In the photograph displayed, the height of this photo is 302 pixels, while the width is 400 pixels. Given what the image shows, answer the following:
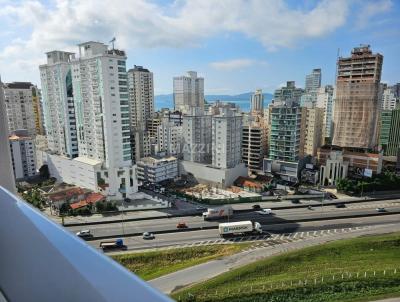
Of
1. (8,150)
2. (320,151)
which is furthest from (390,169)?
(8,150)

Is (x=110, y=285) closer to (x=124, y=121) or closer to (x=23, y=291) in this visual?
(x=23, y=291)

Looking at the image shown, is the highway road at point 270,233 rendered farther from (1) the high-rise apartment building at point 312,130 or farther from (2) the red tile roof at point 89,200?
(1) the high-rise apartment building at point 312,130

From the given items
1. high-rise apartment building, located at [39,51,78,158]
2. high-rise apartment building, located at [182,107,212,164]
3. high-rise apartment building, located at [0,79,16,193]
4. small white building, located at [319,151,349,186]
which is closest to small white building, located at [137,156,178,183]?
high-rise apartment building, located at [182,107,212,164]

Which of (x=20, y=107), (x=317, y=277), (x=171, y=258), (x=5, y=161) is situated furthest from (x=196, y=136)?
(x=5, y=161)

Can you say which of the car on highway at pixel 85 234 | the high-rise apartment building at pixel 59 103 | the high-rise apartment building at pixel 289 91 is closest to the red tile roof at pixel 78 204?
the car on highway at pixel 85 234

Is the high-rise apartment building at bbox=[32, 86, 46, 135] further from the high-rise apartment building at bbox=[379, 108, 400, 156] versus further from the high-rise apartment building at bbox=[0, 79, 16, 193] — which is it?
the high-rise apartment building at bbox=[379, 108, 400, 156]

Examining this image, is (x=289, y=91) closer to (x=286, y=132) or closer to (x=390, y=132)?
(x=390, y=132)
